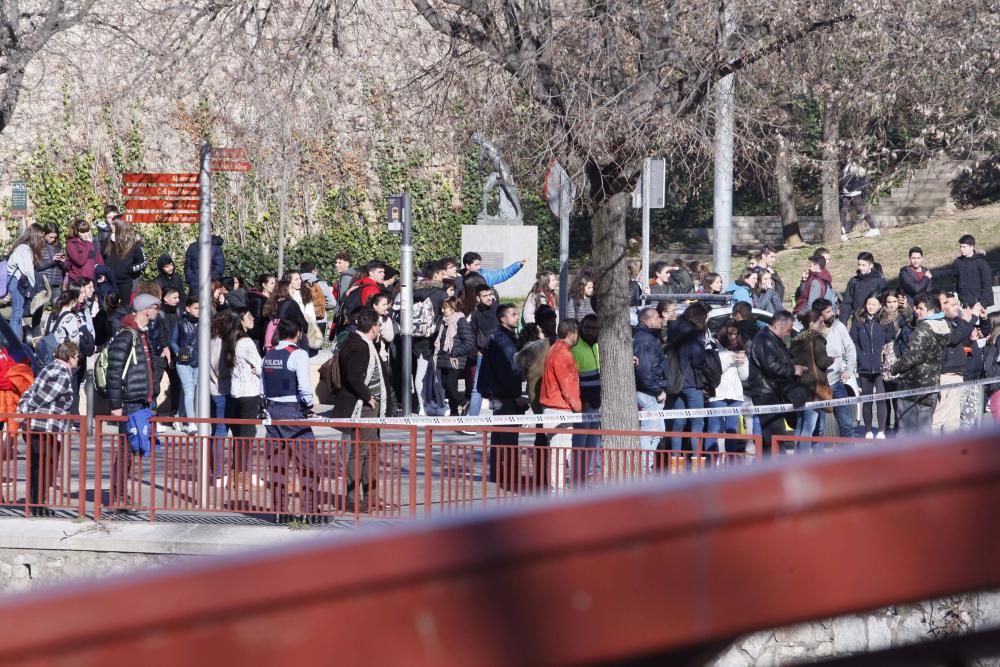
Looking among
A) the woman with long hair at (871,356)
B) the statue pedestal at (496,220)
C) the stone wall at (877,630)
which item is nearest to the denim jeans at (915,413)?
the woman with long hair at (871,356)

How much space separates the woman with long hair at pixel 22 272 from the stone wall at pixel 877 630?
1737 centimetres

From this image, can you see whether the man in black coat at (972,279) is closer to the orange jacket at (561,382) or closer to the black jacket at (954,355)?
the black jacket at (954,355)

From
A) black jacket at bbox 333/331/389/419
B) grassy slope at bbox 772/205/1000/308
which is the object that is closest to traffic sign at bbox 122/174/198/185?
black jacket at bbox 333/331/389/419

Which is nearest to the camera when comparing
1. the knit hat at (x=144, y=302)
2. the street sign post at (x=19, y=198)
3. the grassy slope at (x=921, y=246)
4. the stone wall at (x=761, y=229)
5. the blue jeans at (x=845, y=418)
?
the knit hat at (x=144, y=302)

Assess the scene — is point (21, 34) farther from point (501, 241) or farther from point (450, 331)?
point (501, 241)

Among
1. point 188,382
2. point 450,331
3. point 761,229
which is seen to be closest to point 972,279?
point 450,331

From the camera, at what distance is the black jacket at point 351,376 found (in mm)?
10742

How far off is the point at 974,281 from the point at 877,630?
1754 centimetres

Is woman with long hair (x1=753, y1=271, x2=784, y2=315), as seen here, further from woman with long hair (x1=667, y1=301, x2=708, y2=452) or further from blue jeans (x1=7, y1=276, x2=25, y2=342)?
blue jeans (x1=7, y1=276, x2=25, y2=342)

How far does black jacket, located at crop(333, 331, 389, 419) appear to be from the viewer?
10.7 m

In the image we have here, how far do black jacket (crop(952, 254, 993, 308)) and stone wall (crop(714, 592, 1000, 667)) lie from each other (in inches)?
671

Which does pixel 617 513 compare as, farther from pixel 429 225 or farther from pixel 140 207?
pixel 429 225

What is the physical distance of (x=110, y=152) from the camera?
28.6 metres

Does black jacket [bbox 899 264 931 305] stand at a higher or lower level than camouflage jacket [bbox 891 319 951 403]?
higher
